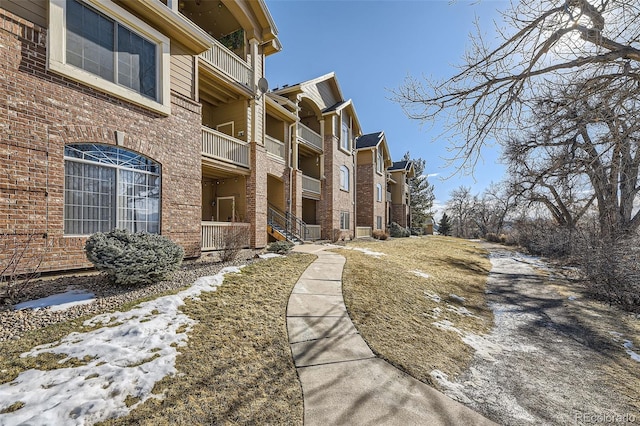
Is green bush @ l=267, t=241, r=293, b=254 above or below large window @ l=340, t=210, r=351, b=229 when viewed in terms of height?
below

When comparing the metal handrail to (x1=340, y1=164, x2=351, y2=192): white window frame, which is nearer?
the metal handrail

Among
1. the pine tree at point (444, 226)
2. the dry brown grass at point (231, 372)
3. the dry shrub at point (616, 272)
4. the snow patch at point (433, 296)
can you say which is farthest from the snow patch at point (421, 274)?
the pine tree at point (444, 226)

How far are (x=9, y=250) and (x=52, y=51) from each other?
4089 millimetres

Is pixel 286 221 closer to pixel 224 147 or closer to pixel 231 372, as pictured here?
pixel 224 147

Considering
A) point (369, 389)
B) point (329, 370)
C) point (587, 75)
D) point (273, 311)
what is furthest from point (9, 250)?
point (587, 75)

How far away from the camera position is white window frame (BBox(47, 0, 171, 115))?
5742 millimetres

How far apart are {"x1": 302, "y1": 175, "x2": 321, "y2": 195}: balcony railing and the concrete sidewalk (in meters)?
12.2

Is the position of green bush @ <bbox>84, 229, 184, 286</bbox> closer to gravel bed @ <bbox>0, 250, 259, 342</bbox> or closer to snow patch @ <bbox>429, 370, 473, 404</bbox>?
gravel bed @ <bbox>0, 250, 259, 342</bbox>

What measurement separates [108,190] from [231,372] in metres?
5.76

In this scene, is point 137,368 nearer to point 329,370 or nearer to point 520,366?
point 329,370

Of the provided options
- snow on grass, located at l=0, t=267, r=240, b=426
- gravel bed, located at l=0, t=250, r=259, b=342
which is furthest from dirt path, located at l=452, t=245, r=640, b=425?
gravel bed, located at l=0, t=250, r=259, b=342

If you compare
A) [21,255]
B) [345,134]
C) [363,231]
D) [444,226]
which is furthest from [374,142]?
[444,226]

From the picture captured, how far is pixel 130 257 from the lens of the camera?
537 cm

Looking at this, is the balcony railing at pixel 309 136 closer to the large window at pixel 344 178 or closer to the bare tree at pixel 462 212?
the large window at pixel 344 178
